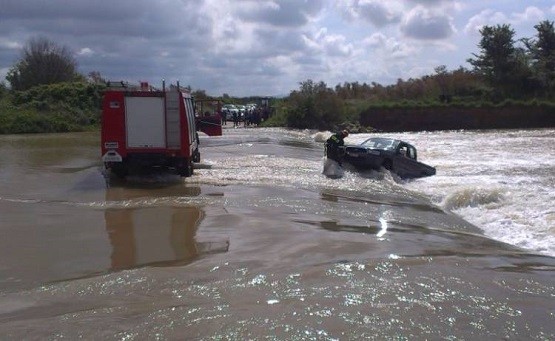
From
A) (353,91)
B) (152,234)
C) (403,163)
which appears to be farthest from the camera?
(353,91)

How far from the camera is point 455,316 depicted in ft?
19.7

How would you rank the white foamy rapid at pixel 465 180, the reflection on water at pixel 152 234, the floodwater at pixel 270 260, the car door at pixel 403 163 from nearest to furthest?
the floodwater at pixel 270 260 < the reflection on water at pixel 152 234 < the white foamy rapid at pixel 465 180 < the car door at pixel 403 163

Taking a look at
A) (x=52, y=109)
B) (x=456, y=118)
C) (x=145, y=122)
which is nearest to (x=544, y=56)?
(x=456, y=118)

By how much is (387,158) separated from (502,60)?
162ft

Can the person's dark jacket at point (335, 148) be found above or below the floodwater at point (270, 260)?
A: above

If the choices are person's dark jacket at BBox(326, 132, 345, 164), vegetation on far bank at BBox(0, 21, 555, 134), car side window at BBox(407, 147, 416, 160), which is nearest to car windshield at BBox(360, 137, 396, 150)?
car side window at BBox(407, 147, 416, 160)

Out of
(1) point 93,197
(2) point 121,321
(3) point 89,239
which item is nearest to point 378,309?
(2) point 121,321

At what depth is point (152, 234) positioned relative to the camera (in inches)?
376

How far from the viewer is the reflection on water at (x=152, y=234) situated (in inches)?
317


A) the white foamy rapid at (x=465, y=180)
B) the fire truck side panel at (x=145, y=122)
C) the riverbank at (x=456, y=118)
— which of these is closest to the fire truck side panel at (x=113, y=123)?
the fire truck side panel at (x=145, y=122)

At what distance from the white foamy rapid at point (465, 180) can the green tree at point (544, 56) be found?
113 ft

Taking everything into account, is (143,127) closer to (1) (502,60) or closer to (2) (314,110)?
(2) (314,110)

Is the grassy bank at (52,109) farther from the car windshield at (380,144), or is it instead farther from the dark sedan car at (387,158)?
the dark sedan car at (387,158)

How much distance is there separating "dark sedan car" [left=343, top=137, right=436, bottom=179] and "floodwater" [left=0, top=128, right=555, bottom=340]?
6.00ft
